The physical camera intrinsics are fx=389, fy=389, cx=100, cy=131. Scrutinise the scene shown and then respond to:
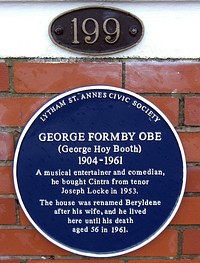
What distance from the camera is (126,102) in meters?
1.14

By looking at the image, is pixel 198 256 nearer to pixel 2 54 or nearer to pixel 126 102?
pixel 126 102

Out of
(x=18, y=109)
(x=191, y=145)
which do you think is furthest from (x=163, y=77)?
(x=18, y=109)

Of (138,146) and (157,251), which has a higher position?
(138,146)

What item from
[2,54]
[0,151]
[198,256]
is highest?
[2,54]

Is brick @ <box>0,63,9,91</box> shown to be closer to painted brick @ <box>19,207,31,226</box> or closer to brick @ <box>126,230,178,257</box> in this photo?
painted brick @ <box>19,207,31,226</box>

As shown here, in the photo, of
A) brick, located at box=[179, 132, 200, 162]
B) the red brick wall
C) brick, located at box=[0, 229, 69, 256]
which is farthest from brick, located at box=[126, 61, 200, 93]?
brick, located at box=[0, 229, 69, 256]

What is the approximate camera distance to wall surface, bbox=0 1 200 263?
1.10m

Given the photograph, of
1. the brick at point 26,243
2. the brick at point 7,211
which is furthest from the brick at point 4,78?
the brick at point 26,243

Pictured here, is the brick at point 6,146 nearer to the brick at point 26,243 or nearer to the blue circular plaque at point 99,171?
the blue circular plaque at point 99,171

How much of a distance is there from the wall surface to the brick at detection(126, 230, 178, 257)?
53 millimetres

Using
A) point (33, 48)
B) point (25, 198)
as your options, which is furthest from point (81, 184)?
point (33, 48)

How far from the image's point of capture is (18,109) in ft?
3.81

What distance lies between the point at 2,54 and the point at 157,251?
2.53 feet

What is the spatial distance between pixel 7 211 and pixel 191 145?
603mm
